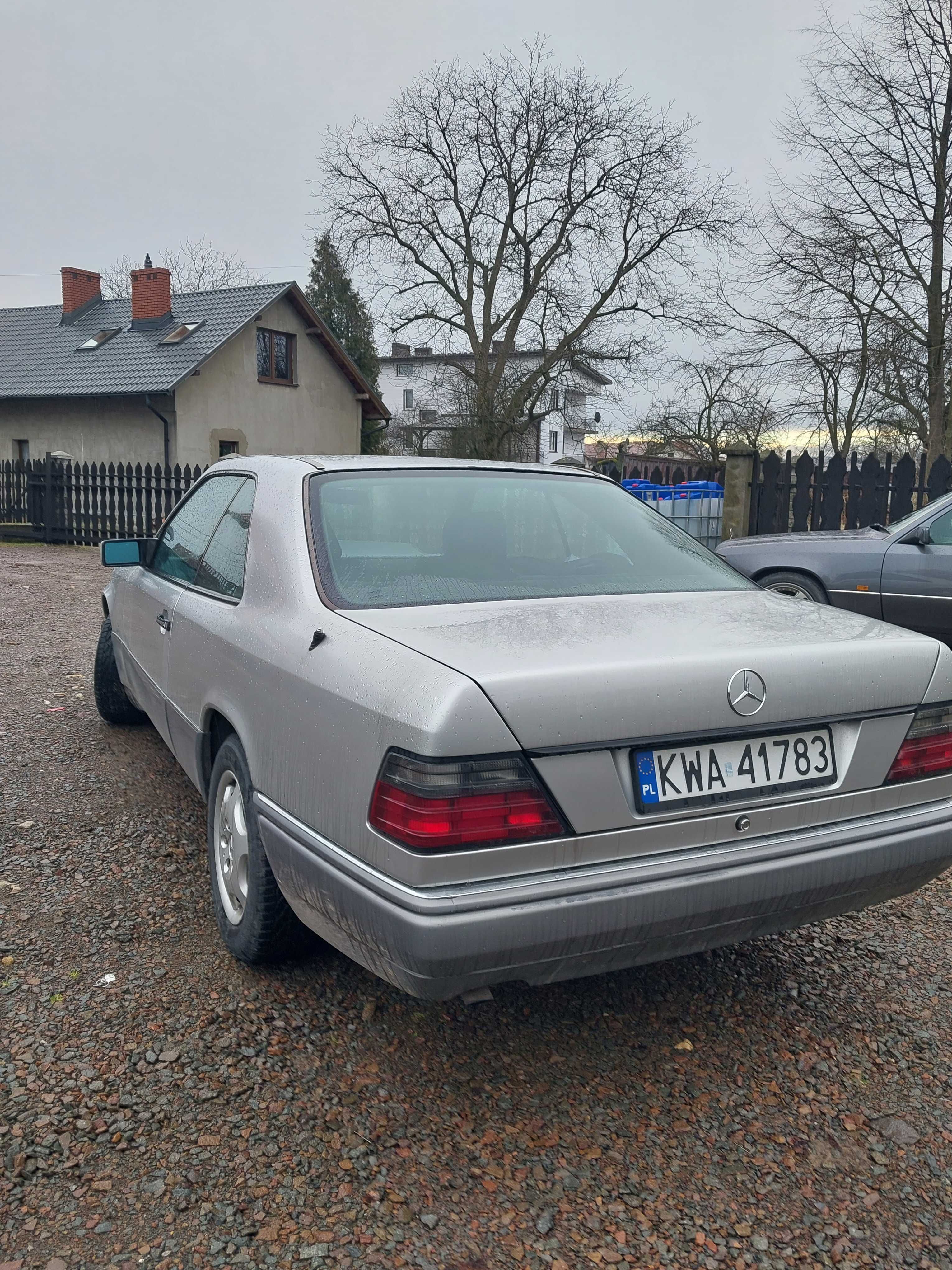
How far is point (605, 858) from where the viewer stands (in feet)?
7.20

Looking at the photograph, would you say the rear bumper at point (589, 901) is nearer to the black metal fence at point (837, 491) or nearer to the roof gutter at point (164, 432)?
the black metal fence at point (837, 491)

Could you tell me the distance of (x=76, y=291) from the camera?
33.5m

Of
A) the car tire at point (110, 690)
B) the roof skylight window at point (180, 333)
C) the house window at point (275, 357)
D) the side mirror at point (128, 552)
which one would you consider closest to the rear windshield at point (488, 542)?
the side mirror at point (128, 552)

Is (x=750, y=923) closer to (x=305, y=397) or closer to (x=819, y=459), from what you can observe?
(x=819, y=459)

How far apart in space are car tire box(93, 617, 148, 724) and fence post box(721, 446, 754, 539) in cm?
850

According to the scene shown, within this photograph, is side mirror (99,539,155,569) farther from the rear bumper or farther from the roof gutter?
the roof gutter

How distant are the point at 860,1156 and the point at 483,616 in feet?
5.05

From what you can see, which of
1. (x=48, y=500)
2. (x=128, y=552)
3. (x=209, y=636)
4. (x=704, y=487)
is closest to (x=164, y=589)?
(x=128, y=552)

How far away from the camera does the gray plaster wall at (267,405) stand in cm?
2864

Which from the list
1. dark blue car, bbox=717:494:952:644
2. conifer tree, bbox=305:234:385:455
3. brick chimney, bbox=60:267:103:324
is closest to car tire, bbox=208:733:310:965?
dark blue car, bbox=717:494:952:644

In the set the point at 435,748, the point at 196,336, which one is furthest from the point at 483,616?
the point at 196,336

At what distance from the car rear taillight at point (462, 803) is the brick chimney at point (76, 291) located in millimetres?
35441

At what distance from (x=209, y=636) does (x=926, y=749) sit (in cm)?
215

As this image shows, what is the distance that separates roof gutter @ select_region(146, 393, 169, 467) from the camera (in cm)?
2762
